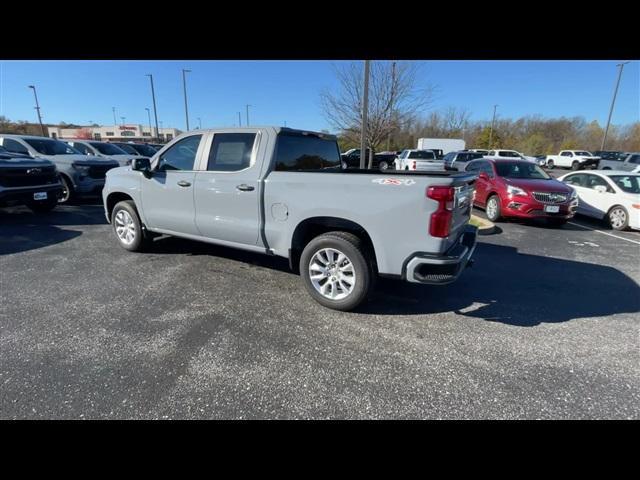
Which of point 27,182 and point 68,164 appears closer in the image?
point 27,182

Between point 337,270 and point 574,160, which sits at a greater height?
point 574,160

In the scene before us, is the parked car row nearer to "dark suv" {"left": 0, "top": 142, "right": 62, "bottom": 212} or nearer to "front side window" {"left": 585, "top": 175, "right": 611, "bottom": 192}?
"front side window" {"left": 585, "top": 175, "right": 611, "bottom": 192}

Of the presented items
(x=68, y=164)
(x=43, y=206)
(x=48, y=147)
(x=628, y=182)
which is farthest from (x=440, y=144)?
(x=43, y=206)

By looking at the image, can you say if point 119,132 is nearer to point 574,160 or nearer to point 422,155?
point 422,155

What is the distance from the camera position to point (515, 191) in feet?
25.4

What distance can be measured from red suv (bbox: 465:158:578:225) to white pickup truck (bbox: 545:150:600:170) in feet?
99.3

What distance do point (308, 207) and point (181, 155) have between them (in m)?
2.36

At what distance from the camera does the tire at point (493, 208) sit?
8.19 meters

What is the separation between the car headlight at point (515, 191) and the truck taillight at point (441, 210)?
608 cm

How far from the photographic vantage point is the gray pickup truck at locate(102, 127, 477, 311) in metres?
2.96

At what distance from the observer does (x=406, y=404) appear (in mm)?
2188
